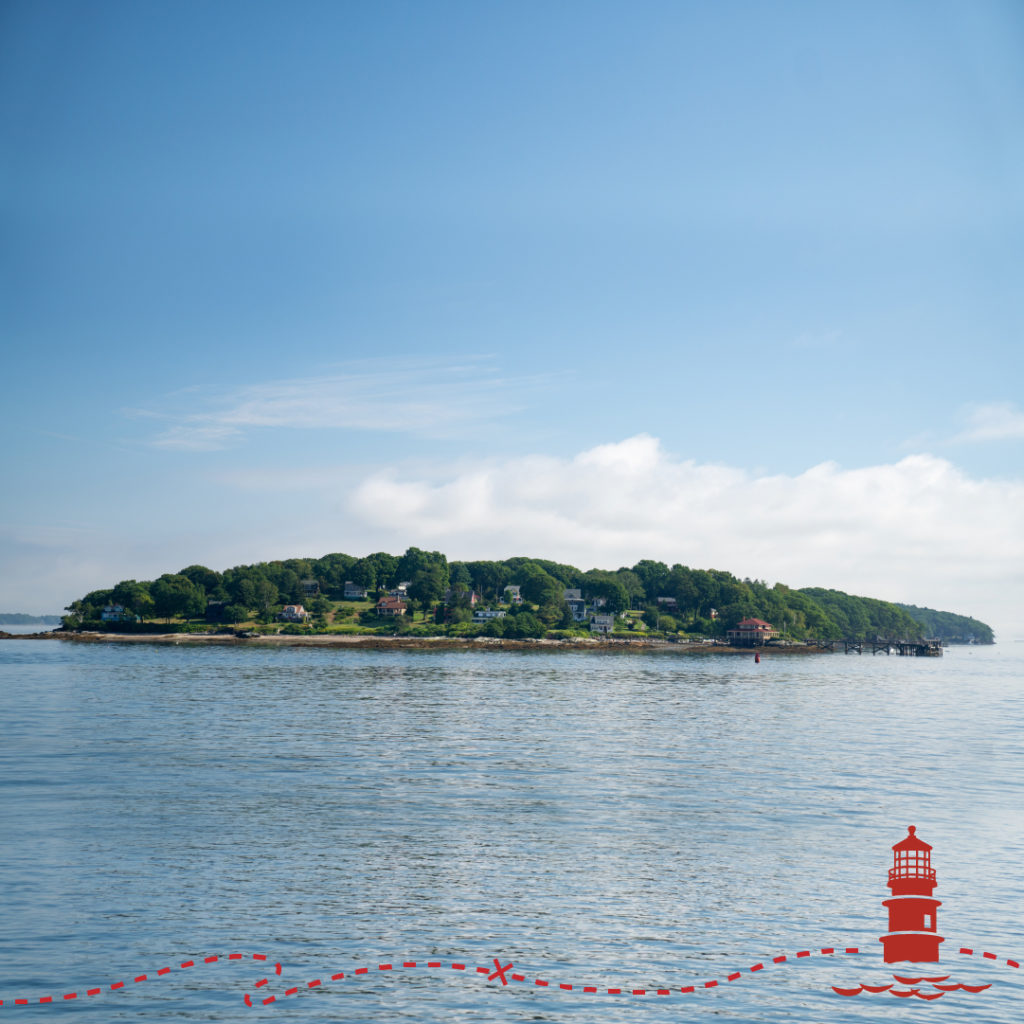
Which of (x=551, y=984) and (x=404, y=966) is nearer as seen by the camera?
(x=551, y=984)

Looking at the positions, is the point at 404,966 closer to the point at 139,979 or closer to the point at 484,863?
the point at 139,979

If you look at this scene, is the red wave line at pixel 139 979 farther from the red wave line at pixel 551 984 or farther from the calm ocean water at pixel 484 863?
the red wave line at pixel 551 984

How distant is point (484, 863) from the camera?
2536cm

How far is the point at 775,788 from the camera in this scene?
38.2 metres

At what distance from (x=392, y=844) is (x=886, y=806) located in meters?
20.8

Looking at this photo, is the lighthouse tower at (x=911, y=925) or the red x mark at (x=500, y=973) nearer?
the red x mark at (x=500, y=973)

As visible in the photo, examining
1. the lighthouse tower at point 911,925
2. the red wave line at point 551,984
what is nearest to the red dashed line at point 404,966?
the red wave line at point 551,984

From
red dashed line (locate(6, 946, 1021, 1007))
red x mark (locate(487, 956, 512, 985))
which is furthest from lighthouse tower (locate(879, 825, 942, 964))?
red x mark (locate(487, 956, 512, 985))

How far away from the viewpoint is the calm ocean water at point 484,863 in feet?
55.2

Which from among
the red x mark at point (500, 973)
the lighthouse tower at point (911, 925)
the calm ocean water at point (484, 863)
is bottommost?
the calm ocean water at point (484, 863)

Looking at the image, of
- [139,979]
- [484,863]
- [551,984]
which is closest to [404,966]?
[551,984]

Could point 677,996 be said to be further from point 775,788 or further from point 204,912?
point 775,788

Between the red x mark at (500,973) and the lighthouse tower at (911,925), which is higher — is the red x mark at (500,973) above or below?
below

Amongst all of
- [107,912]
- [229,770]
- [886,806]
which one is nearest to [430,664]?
[229,770]
